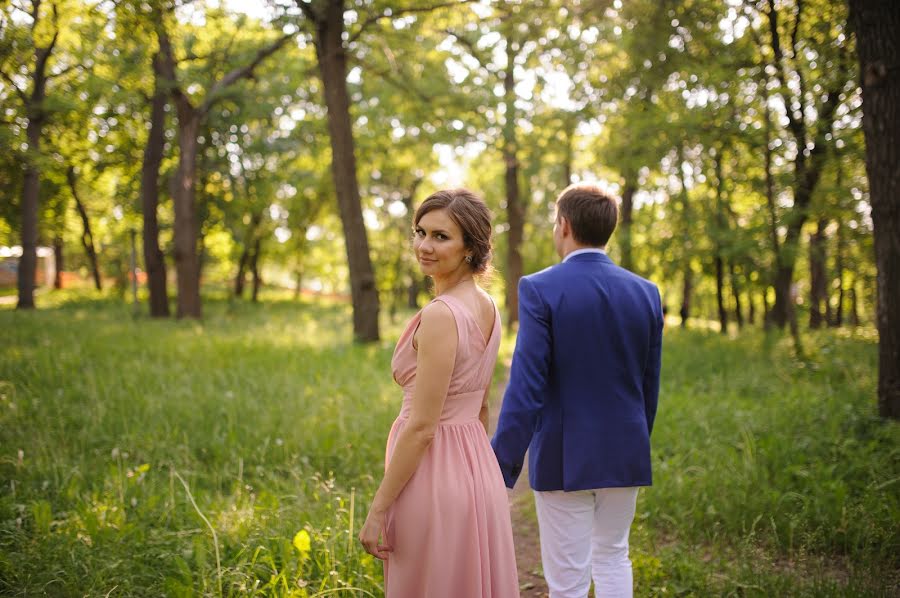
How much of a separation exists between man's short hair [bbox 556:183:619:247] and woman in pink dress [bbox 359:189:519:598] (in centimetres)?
53

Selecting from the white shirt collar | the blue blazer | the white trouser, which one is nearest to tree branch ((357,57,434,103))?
the white shirt collar

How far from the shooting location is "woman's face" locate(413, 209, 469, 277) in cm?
224

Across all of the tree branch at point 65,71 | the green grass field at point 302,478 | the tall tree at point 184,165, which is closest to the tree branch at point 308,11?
the tall tree at point 184,165

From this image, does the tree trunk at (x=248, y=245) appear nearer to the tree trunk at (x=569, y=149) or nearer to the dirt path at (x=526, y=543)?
the tree trunk at (x=569, y=149)

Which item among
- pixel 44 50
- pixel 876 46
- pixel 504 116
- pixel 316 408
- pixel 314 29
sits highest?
pixel 44 50

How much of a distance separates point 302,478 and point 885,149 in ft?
19.4

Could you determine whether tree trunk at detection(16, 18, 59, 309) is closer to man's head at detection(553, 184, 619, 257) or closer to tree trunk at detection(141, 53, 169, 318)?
tree trunk at detection(141, 53, 169, 318)

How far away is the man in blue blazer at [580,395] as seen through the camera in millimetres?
2531

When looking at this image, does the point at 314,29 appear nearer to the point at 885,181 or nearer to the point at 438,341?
the point at 885,181

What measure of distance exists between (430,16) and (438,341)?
1186 cm

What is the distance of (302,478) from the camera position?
200 inches

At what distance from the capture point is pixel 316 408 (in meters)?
6.71

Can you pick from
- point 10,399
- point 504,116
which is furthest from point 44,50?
point 10,399

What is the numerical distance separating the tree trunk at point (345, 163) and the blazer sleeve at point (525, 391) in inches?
388
